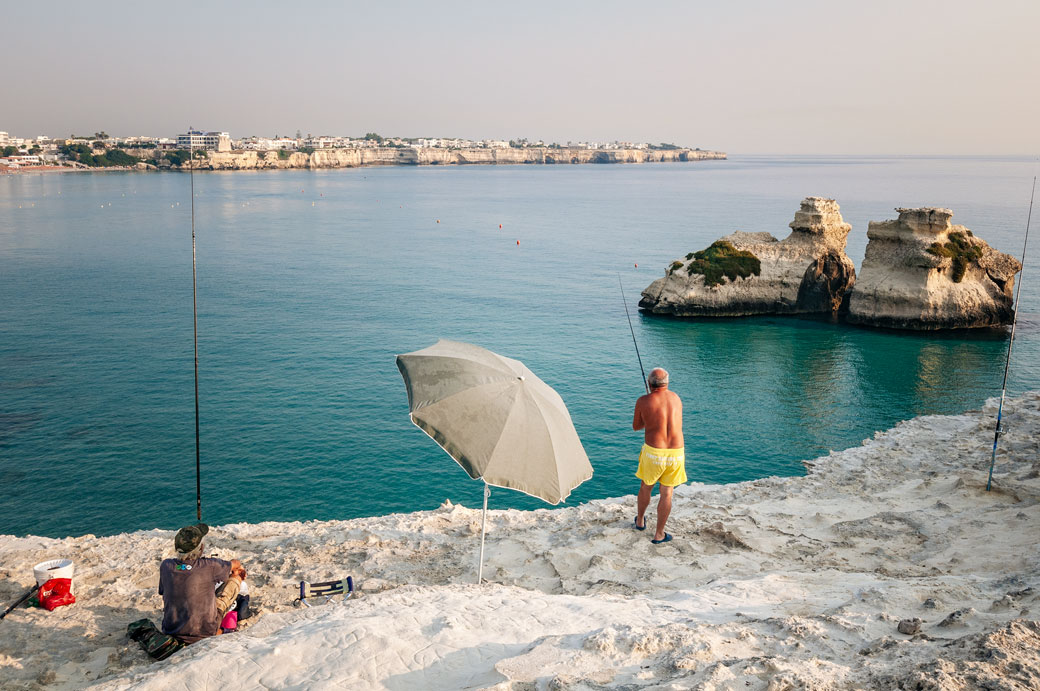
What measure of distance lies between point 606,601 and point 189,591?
172 inches

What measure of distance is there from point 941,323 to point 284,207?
97452mm

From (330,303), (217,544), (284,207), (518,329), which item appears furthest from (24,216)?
(217,544)

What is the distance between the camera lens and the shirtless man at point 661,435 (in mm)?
9938

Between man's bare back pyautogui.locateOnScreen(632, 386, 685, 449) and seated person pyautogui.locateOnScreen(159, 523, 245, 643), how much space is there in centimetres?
572

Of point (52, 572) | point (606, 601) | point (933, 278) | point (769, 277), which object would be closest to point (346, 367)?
→ point (52, 572)

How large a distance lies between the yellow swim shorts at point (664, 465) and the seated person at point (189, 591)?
5.80m

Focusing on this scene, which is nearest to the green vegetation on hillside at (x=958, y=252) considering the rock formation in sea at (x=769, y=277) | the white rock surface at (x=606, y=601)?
the rock formation in sea at (x=769, y=277)

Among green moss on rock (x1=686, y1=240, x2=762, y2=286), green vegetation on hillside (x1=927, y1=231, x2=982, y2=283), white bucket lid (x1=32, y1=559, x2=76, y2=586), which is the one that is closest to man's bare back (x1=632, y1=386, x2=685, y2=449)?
white bucket lid (x1=32, y1=559, x2=76, y2=586)

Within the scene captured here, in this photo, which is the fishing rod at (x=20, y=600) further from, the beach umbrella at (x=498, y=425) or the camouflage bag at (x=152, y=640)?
the beach umbrella at (x=498, y=425)

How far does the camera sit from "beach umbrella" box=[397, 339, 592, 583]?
7988mm

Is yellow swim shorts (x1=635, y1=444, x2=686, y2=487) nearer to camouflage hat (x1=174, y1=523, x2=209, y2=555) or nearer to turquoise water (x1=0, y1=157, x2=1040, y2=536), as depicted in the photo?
camouflage hat (x1=174, y1=523, x2=209, y2=555)

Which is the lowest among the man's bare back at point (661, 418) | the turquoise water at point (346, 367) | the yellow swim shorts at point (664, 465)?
the turquoise water at point (346, 367)

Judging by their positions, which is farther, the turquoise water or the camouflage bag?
the turquoise water

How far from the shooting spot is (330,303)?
45.3 metres
